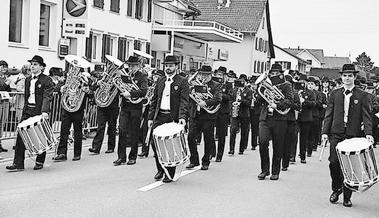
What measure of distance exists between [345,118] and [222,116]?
186 inches

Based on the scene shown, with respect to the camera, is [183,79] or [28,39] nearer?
[183,79]

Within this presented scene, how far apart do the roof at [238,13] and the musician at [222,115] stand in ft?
151

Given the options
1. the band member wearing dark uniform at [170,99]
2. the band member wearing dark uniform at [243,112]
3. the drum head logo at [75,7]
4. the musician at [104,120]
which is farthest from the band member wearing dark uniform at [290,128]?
the drum head logo at [75,7]

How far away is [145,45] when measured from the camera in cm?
3453

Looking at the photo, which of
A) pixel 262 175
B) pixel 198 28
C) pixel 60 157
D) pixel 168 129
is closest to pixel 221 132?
pixel 262 175

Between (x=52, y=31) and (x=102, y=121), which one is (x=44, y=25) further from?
(x=102, y=121)

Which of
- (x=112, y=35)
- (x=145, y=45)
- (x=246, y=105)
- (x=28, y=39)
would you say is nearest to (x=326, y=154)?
(x=246, y=105)

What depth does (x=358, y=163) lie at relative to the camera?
824cm

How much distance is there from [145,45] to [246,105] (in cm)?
1993

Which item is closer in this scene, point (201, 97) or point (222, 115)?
point (201, 97)

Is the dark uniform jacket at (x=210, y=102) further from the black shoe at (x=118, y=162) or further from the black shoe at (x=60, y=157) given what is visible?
the black shoe at (x=60, y=157)

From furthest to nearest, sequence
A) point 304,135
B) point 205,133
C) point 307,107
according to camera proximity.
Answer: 1. point 304,135
2. point 307,107
3. point 205,133

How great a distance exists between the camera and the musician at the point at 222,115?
1291cm

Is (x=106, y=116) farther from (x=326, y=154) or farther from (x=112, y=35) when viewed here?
(x=112, y=35)
